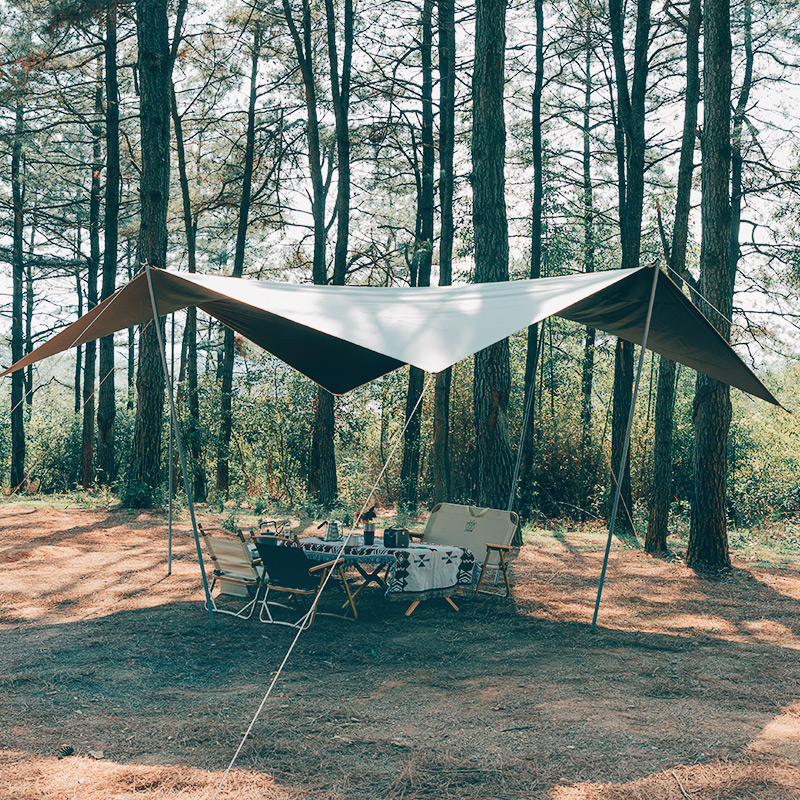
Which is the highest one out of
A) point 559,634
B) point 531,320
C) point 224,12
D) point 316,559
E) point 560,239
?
point 224,12

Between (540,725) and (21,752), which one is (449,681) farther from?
(21,752)

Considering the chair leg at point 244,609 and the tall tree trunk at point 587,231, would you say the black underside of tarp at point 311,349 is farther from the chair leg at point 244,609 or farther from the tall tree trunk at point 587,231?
the tall tree trunk at point 587,231

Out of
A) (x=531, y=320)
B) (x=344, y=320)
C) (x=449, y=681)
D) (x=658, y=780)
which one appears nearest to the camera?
(x=658, y=780)

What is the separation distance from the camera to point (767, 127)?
459 inches

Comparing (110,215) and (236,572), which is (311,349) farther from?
(110,215)

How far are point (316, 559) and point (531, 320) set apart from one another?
2.30 m

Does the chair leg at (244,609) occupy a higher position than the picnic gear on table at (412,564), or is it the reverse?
the picnic gear on table at (412,564)

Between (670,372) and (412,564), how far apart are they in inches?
166

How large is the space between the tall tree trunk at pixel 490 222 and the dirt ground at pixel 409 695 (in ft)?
5.86

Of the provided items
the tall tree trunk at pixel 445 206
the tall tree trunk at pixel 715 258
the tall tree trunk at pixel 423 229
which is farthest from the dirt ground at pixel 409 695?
the tall tree trunk at pixel 423 229

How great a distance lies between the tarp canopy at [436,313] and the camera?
407cm

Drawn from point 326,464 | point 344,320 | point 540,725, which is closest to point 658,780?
point 540,725

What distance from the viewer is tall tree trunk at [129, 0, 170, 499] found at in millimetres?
8891

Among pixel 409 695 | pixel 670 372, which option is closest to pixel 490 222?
pixel 670 372
